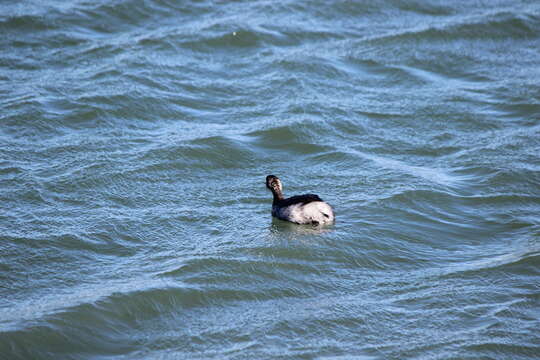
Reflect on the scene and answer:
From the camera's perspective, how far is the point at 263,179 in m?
10.5

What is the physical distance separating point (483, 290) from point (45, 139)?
6.93m

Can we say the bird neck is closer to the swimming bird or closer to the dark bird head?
the dark bird head

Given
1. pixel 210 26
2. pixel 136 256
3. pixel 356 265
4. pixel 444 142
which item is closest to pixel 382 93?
pixel 444 142

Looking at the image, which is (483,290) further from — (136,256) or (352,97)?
(352,97)

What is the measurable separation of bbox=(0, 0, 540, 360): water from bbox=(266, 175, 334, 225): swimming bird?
18cm

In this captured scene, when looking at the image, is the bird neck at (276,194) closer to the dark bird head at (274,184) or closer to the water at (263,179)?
the dark bird head at (274,184)

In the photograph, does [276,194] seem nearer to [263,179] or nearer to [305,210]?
[305,210]

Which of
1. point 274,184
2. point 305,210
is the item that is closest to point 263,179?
point 274,184

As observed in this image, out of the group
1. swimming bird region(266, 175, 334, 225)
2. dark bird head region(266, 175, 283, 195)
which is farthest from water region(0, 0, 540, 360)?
dark bird head region(266, 175, 283, 195)

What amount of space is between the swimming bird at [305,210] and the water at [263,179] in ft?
0.59

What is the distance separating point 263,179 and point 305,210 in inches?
66.1

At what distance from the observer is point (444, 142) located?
1169cm

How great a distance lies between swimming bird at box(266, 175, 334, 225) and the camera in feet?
28.9

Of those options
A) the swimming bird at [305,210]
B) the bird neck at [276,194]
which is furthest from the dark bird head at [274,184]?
the swimming bird at [305,210]
